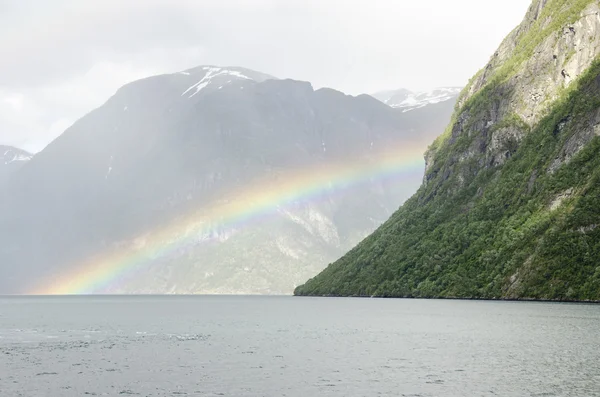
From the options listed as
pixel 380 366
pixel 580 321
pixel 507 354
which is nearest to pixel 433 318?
pixel 580 321

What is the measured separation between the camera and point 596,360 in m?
74.7

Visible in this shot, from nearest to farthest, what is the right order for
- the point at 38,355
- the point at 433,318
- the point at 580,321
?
the point at 38,355 → the point at 580,321 → the point at 433,318

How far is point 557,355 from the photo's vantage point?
80312mm

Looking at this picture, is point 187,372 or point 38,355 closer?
point 187,372

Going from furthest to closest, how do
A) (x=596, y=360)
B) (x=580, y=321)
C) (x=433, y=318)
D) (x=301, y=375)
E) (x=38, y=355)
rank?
(x=433, y=318), (x=580, y=321), (x=38, y=355), (x=596, y=360), (x=301, y=375)

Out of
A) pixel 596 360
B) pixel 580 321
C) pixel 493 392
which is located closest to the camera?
pixel 493 392

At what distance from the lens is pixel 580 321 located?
124 m

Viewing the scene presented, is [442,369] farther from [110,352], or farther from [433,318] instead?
[433,318]

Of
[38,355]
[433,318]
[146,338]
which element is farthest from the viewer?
[433,318]

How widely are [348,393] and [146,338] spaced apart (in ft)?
215

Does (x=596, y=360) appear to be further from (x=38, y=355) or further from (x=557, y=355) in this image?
(x=38, y=355)

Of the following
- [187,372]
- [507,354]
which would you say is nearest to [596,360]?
[507,354]

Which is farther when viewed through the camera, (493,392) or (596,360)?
(596,360)

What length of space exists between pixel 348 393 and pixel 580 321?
83062 mm
